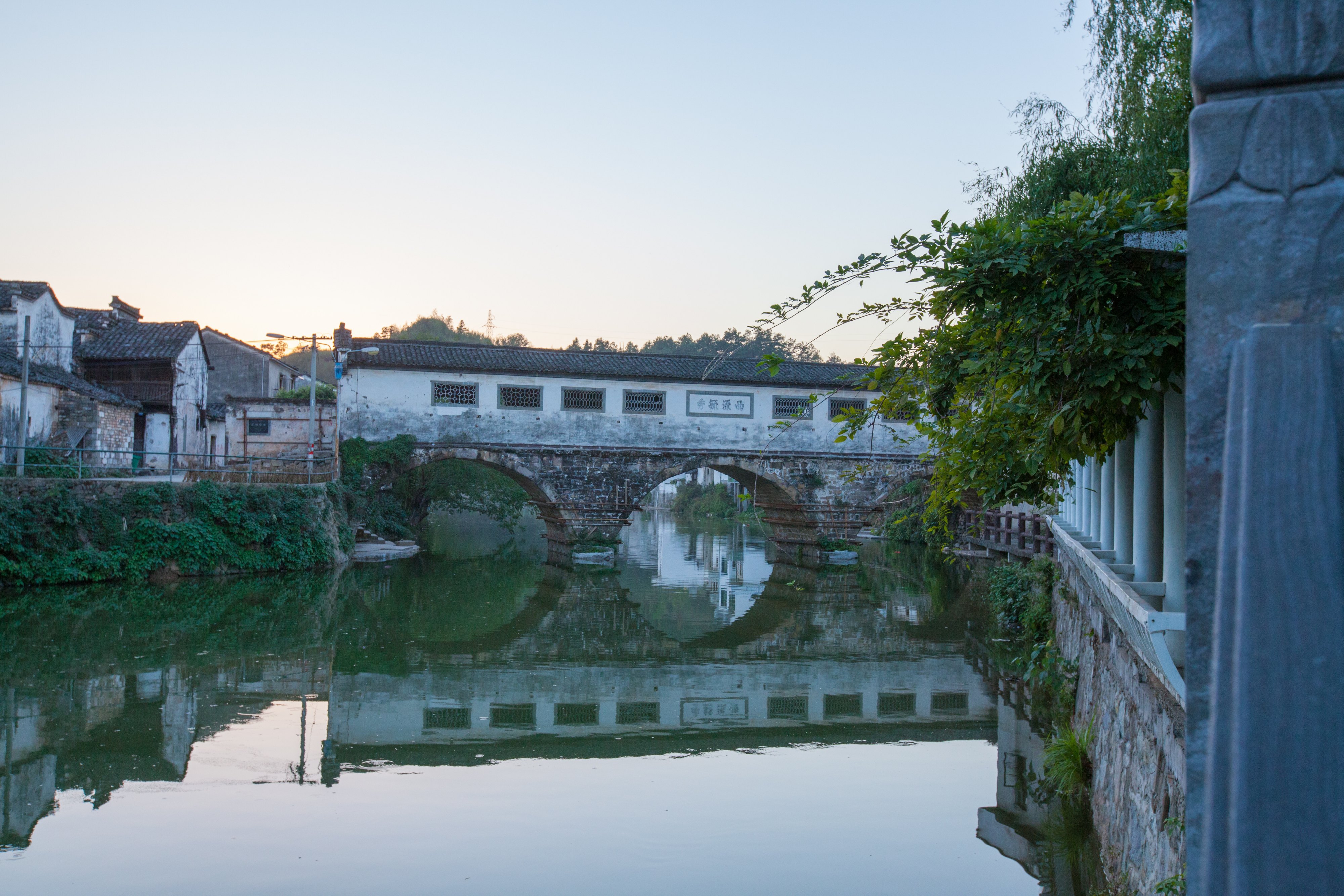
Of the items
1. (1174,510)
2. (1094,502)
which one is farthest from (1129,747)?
(1094,502)

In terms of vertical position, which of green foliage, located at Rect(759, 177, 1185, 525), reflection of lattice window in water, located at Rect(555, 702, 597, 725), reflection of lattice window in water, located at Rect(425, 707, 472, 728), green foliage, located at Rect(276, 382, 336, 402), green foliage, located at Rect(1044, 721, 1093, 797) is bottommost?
reflection of lattice window in water, located at Rect(555, 702, 597, 725)

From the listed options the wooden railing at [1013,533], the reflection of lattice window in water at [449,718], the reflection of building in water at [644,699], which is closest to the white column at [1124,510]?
the reflection of building in water at [644,699]

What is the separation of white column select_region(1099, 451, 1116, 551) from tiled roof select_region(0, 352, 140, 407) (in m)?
19.3

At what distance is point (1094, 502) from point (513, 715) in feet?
17.9

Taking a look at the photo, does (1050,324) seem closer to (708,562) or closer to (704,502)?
(708,562)

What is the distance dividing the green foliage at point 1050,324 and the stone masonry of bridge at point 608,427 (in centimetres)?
1855

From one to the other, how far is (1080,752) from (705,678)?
214 inches

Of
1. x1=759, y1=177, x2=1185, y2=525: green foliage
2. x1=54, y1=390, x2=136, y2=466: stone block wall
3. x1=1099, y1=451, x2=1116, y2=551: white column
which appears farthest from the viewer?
x1=54, y1=390, x2=136, y2=466: stone block wall

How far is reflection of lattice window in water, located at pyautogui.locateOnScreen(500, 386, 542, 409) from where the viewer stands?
76.7ft

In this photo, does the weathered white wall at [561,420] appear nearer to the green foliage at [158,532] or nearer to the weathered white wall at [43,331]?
the green foliage at [158,532]

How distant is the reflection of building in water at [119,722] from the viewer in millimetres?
6730

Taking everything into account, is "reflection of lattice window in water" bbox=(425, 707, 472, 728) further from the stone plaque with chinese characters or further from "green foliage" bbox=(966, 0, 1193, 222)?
the stone plaque with chinese characters

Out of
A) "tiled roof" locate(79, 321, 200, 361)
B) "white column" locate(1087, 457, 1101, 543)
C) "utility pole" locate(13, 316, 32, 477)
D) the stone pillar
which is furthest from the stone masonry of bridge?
the stone pillar

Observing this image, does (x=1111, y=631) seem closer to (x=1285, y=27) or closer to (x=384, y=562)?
(x=1285, y=27)
